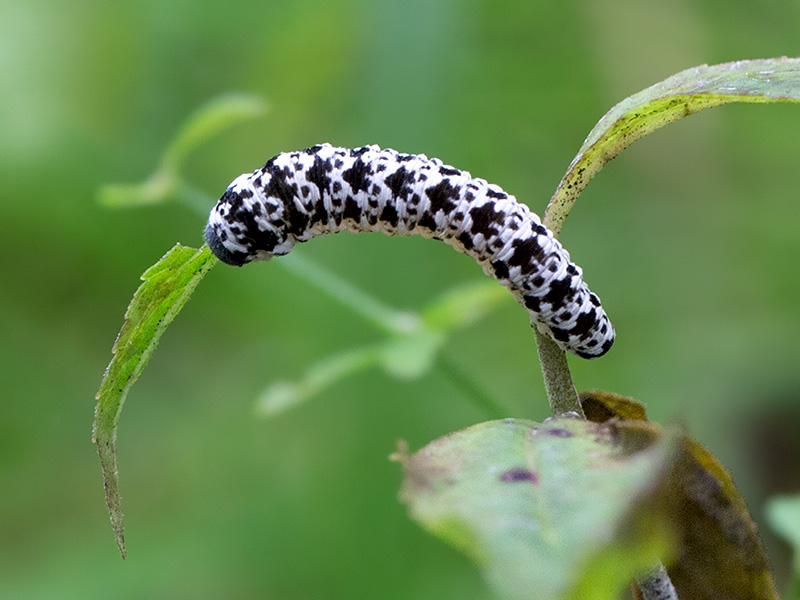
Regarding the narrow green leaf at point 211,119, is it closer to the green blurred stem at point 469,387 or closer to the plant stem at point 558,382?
the green blurred stem at point 469,387

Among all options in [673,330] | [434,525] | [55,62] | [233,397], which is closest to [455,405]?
[233,397]

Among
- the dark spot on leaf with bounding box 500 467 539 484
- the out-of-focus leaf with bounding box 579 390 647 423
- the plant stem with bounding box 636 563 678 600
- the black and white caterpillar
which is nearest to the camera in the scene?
the dark spot on leaf with bounding box 500 467 539 484

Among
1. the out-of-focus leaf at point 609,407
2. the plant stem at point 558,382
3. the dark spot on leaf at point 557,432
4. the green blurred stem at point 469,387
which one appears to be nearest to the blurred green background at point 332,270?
the green blurred stem at point 469,387

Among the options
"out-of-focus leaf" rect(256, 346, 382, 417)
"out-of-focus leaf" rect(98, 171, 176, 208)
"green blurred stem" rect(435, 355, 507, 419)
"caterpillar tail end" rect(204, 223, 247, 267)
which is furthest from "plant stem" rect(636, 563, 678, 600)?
"out-of-focus leaf" rect(98, 171, 176, 208)

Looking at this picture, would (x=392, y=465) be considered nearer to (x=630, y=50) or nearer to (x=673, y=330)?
(x=673, y=330)

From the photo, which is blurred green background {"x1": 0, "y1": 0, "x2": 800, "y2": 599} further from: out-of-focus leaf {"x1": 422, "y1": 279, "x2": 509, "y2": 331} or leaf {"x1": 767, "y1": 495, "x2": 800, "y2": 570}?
leaf {"x1": 767, "y1": 495, "x2": 800, "y2": 570}

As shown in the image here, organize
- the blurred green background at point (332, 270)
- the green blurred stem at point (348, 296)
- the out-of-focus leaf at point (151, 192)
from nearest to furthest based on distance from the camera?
the out-of-focus leaf at point (151, 192) → the green blurred stem at point (348, 296) → the blurred green background at point (332, 270)
